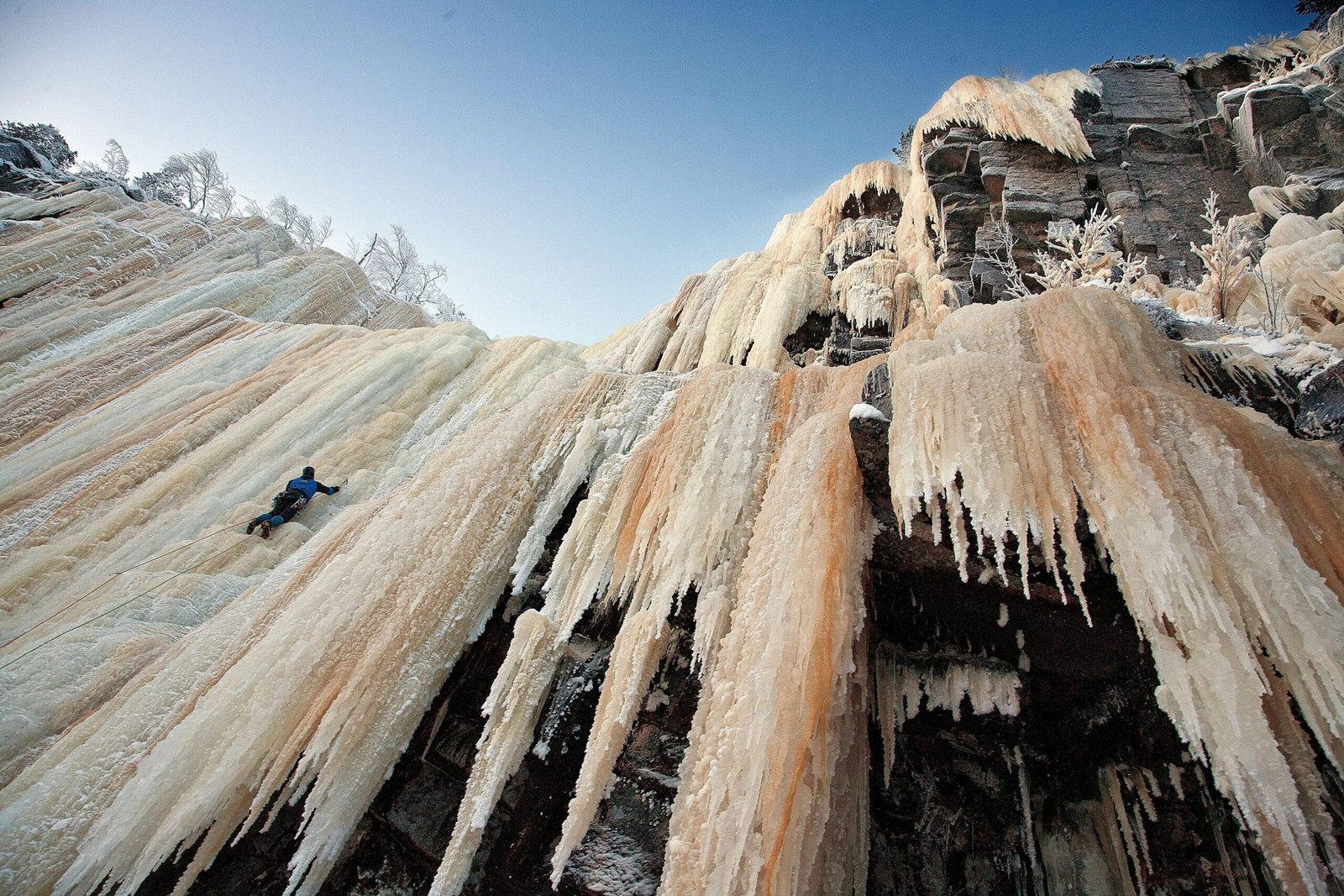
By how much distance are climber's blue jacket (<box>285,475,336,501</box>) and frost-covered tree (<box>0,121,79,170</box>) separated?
55.3ft

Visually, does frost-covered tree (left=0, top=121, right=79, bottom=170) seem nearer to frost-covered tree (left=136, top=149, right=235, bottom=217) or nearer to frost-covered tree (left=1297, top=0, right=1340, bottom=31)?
frost-covered tree (left=136, top=149, right=235, bottom=217)

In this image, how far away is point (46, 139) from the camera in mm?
15656

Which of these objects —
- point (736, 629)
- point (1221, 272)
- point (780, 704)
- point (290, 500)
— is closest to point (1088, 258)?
point (1221, 272)

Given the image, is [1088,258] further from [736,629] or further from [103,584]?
[103,584]

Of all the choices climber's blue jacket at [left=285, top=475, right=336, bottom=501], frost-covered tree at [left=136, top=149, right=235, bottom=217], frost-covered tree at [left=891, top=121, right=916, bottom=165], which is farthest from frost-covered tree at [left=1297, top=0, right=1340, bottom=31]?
frost-covered tree at [left=136, top=149, right=235, bottom=217]

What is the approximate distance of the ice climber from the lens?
498 cm

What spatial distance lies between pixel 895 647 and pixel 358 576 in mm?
3706

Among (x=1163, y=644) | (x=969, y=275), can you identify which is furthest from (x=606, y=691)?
(x=969, y=275)

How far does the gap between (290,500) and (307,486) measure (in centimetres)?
19

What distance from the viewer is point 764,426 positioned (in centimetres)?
435

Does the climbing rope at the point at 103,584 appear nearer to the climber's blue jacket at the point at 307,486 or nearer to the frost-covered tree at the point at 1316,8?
the climber's blue jacket at the point at 307,486

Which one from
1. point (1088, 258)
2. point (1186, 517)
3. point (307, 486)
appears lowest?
point (1186, 517)

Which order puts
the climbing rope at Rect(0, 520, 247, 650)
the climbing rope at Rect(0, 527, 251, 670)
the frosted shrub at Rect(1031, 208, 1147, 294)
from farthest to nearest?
the frosted shrub at Rect(1031, 208, 1147, 294) → the climbing rope at Rect(0, 520, 247, 650) → the climbing rope at Rect(0, 527, 251, 670)

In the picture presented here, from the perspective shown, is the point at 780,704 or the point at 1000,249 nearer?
the point at 780,704
